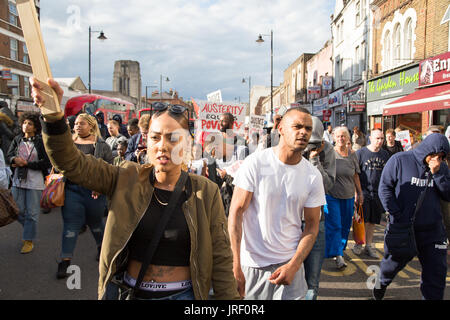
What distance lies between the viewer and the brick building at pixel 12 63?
94.5 feet

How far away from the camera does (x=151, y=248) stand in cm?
181

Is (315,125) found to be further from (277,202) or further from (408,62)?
(408,62)

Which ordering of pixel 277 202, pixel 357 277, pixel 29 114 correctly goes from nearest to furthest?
pixel 277 202 < pixel 357 277 < pixel 29 114

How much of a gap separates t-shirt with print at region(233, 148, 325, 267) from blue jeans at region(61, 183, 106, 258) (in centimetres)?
263

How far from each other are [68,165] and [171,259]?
0.72m

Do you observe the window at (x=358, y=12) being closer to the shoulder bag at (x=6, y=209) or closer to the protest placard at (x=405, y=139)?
the protest placard at (x=405, y=139)

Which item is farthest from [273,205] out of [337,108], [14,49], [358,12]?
[14,49]

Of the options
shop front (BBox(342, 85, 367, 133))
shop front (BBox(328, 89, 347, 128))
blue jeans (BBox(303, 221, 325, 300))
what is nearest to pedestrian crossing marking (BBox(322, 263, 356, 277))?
blue jeans (BBox(303, 221, 325, 300))

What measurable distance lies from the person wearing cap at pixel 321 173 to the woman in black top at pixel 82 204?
2745 millimetres

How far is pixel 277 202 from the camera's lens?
255cm

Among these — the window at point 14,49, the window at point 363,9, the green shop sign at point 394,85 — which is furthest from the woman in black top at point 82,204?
the window at point 14,49
